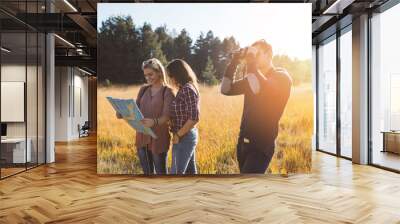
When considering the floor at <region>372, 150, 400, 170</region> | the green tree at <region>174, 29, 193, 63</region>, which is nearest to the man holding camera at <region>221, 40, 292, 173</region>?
the green tree at <region>174, 29, 193, 63</region>

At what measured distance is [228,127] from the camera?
660 cm

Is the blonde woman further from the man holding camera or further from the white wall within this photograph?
the white wall

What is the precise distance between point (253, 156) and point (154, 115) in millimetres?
1821

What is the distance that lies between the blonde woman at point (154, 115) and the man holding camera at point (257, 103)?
104 centimetres

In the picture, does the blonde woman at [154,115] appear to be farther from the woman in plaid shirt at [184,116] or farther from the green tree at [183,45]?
the green tree at [183,45]

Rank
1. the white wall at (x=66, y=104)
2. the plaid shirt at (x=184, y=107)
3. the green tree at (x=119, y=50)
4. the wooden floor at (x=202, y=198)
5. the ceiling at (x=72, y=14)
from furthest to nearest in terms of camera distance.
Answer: the white wall at (x=66, y=104)
the ceiling at (x=72, y=14)
the green tree at (x=119, y=50)
the plaid shirt at (x=184, y=107)
the wooden floor at (x=202, y=198)

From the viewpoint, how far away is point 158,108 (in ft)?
21.2

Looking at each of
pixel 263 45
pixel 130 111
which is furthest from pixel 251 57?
pixel 130 111

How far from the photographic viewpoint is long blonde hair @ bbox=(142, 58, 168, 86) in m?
6.53

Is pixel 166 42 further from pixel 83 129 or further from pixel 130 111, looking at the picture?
pixel 83 129

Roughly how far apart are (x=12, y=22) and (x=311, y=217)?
5834mm

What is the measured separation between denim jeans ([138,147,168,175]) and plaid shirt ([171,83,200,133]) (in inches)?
20.4

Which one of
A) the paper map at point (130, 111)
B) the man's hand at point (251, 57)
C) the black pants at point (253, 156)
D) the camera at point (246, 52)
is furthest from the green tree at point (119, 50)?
the black pants at point (253, 156)

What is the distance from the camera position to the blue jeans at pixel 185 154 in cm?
650
